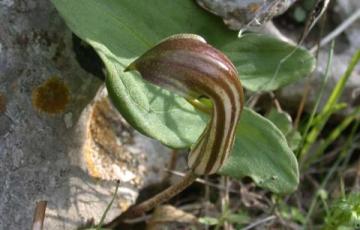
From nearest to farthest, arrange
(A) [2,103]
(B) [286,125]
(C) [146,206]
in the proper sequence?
(A) [2,103] < (C) [146,206] < (B) [286,125]

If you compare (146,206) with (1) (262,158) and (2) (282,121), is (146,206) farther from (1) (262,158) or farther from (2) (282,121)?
(2) (282,121)

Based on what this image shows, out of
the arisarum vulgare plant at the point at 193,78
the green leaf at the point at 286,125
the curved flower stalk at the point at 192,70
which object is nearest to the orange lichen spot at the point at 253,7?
the arisarum vulgare plant at the point at 193,78

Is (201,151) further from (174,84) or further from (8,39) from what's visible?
(8,39)

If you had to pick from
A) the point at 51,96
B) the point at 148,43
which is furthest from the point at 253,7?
the point at 51,96

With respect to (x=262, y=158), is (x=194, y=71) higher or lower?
higher

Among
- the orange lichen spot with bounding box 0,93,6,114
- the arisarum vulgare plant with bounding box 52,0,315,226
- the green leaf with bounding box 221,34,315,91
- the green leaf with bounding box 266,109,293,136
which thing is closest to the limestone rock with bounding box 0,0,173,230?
the orange lichen spot with bounding box 0,93,6,114

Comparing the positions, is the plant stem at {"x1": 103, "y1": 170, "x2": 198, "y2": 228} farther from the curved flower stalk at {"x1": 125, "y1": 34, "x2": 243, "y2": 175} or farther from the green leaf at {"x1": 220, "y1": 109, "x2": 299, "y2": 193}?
the curved flower stalk at {"x1": 125, "y1": 34, "x2": 243, "y2": 175}

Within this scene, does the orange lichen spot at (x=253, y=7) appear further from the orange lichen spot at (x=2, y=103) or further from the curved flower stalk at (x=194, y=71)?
the orange lichen spot at (x=2, y=103)

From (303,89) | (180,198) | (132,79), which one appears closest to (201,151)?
(132,79)
